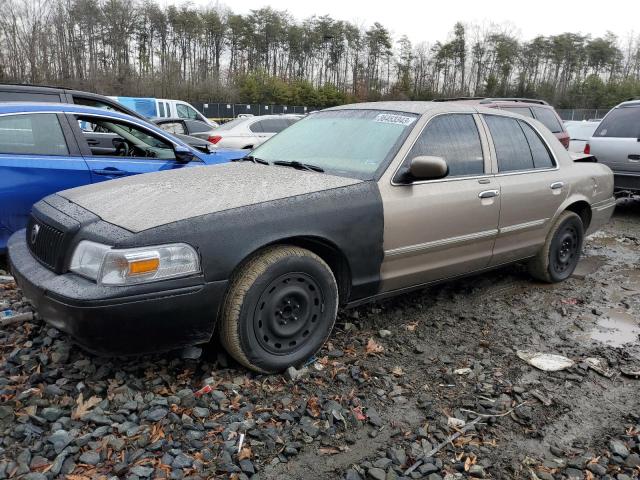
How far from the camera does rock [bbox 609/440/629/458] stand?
98.8 inches

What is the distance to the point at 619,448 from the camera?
2.55 meters

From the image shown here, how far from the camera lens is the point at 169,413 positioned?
262cm

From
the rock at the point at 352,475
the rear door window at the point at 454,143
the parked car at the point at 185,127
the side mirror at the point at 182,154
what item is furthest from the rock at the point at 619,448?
the parked car at the point at 185,127

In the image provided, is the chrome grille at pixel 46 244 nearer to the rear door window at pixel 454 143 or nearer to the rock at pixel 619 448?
the rear door window at pixel 454 143

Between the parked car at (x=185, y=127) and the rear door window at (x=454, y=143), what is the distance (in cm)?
847

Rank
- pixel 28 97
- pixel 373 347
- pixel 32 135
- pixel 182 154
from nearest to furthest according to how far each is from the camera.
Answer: pixel 373 347
pixel 32 135
pixel 182 154
pixel 28 97

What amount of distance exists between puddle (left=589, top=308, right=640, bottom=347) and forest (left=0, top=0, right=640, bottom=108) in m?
34.5

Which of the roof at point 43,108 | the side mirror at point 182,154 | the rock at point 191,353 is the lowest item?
the rock at point 191,353

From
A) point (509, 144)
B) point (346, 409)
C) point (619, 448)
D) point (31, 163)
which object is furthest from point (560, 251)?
point (31, 163)

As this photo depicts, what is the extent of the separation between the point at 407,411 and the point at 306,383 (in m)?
0.60

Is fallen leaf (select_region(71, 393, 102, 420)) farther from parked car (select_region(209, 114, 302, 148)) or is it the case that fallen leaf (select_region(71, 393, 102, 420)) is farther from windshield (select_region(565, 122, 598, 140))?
windshield (select_region(565, 122, 598, 140))

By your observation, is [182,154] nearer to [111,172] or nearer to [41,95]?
[111,172]

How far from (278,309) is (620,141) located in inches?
299

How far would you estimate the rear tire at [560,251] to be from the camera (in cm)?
482
